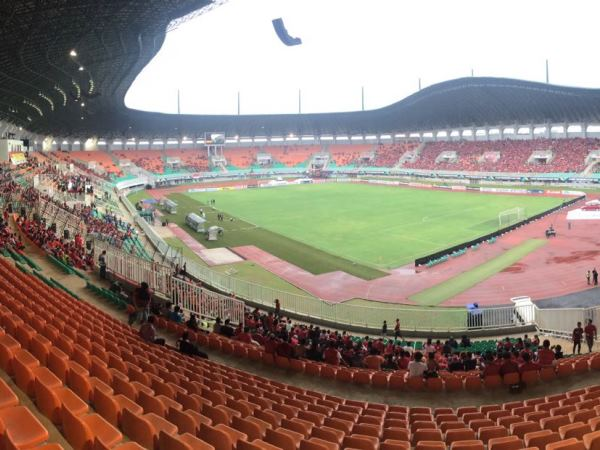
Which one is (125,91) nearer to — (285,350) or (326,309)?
(326,309)

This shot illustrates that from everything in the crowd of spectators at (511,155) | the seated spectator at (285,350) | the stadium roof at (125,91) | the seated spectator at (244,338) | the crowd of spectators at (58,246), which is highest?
the stadium roof at (125,91)

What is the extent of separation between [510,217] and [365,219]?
44.0 ft

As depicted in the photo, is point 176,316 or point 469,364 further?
point 176,316

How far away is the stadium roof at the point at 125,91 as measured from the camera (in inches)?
1115

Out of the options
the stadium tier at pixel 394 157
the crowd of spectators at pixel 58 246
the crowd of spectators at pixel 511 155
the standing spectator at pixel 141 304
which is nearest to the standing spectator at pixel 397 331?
the standing spectator at pixel 141 304

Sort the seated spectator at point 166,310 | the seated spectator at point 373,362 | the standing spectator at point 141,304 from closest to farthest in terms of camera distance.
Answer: the seated spectator at point 373,362 → the standing spectator at point 141,304 → the seated spectator at point 166,310

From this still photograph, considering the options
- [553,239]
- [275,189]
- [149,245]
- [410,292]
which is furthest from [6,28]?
[275,189]

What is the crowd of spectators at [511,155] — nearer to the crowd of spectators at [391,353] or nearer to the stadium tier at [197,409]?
the crowd of spectators at [391,353]

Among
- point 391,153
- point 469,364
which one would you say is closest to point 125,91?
point 469,364

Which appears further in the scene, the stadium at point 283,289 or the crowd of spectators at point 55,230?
the crowd of spectators at point 55,230

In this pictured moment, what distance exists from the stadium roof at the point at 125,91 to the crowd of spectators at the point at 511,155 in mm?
3808

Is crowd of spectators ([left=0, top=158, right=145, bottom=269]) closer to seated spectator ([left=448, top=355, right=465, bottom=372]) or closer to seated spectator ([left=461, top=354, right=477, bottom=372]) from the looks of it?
seated spectator ([left=448, top=355, right=465, bottom=372])

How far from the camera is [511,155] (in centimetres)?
8994

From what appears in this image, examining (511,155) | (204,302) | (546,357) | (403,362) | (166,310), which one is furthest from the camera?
(511,155)
